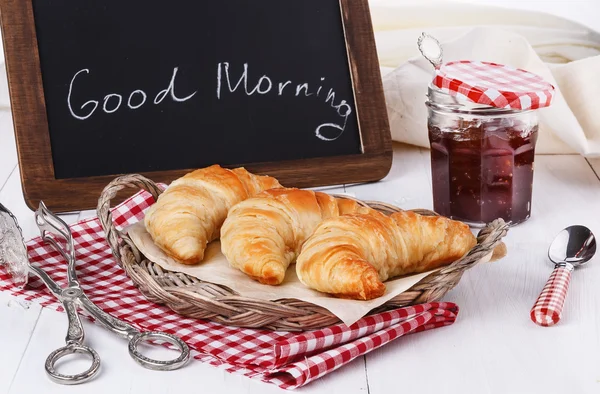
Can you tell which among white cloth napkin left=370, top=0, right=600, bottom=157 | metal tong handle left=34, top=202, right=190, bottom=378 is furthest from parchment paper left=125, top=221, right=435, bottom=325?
white cloth napkin left=370, top=0, right=600, bottom=157

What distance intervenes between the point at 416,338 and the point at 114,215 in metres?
0.62

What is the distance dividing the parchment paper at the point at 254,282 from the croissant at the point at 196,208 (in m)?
0.01

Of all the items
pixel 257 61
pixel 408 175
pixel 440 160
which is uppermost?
pixel 257 61

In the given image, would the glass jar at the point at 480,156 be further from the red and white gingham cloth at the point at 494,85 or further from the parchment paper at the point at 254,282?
the parchment paper at the point at 254,282

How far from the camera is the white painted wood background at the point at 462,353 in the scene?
988mm

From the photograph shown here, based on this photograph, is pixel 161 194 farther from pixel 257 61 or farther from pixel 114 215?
pixel 257 61

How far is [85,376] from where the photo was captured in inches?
39.0

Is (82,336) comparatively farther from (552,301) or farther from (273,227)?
(552,301)

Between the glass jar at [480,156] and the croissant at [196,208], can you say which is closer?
the croissant at [196,208]

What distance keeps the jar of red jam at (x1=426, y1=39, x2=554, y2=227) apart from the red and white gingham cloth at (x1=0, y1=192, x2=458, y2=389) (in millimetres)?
320

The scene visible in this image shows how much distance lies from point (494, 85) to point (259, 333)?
0.54 metres

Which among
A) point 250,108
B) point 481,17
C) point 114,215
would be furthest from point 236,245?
point 481,17

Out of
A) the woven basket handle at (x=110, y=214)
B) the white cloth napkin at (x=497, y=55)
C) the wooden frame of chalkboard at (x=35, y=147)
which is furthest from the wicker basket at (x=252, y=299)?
the white cloth napkin at (x=497, y=55)

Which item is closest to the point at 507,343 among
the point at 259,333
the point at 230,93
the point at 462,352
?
the point at 462,352
